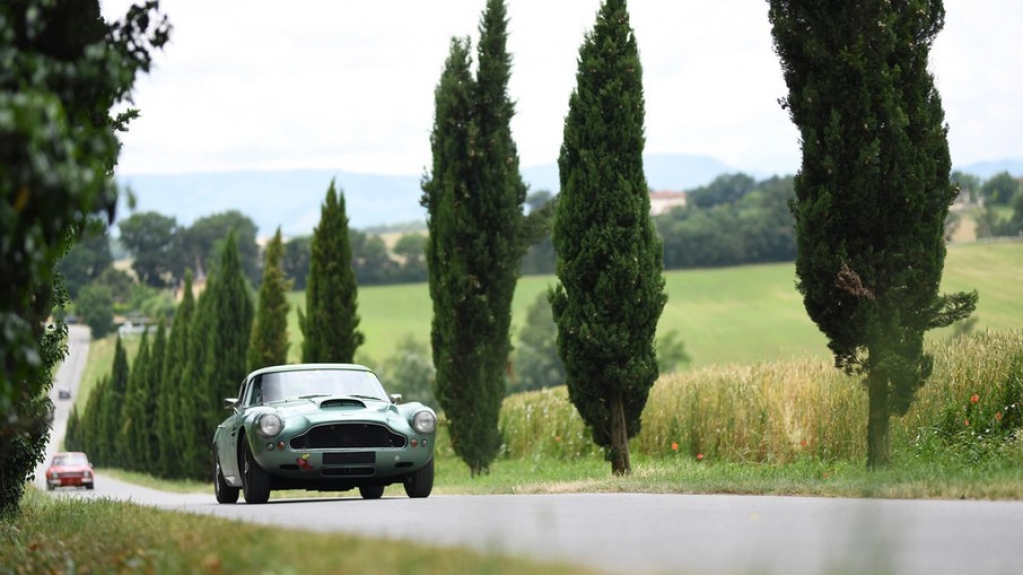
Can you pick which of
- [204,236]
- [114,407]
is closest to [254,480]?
[114,407]

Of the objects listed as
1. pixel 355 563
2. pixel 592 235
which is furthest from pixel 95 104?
pixel 592 235

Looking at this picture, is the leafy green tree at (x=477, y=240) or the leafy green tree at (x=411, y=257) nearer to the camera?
the leafy green tree at (x=477, y=240)

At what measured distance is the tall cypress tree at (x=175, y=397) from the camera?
47.8m

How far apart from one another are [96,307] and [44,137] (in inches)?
5069

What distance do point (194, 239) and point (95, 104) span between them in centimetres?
13473

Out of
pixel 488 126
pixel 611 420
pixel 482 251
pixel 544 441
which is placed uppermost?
pixel 488 126

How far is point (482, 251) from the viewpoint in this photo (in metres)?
25.9

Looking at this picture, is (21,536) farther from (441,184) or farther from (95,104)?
(441,184)

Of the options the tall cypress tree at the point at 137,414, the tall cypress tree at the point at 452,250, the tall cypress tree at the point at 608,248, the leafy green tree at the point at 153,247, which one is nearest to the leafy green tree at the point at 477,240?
the tall cypress tree at the point at 452,250

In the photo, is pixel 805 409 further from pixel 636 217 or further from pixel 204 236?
pixel 204 236

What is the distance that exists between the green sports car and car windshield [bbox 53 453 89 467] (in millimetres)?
33851

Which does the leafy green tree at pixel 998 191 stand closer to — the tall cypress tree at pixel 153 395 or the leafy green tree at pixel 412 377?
the leafy green tree at pixel 412 377

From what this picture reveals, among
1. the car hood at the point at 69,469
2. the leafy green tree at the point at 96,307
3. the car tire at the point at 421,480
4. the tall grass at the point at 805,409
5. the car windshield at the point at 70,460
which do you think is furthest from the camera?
the leafy green tree at the point at 96,307

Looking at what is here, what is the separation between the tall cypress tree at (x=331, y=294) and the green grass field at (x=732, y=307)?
41502mm
